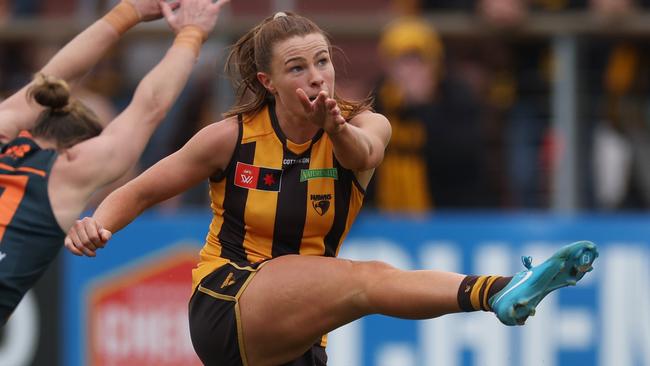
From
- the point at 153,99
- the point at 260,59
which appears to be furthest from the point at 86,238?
the point at 153,99

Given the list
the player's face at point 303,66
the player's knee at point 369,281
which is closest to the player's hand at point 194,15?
the player's face at point 303,66

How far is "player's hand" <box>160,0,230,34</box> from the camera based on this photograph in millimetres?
6914

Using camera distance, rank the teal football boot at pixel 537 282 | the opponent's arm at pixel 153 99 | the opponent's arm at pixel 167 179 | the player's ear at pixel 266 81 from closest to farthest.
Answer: the teal football boot at pixel 537 282
the opponent's arm at pixel 167 179
the player's ear at pixel 266 81
the opponent's arm at pixel 153 99

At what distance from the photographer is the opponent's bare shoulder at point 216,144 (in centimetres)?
588

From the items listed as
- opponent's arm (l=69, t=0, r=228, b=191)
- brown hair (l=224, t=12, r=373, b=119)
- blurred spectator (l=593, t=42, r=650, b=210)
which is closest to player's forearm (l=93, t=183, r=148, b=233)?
brown hair (l=224, t=12, r=373, b=119)

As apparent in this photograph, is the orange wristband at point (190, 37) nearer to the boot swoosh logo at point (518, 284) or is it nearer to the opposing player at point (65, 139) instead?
the opposing player at point (65, 139)

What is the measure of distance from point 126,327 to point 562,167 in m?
3.38

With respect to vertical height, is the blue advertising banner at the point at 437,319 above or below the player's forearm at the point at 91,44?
below

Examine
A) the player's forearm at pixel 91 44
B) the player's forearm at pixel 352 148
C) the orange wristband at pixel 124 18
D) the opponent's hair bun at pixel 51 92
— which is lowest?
the player's forearm at pixel 352 148

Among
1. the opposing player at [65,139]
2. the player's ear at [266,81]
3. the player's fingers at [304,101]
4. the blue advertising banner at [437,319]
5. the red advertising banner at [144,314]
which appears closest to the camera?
the player's fingers at [304,101]

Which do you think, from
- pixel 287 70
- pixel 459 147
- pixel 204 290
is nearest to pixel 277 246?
pixel 204 290

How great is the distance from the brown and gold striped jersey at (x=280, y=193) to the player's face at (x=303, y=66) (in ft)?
0.71

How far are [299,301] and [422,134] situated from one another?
4071 mm

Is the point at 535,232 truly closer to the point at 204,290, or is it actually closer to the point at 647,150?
the point at 647,150
